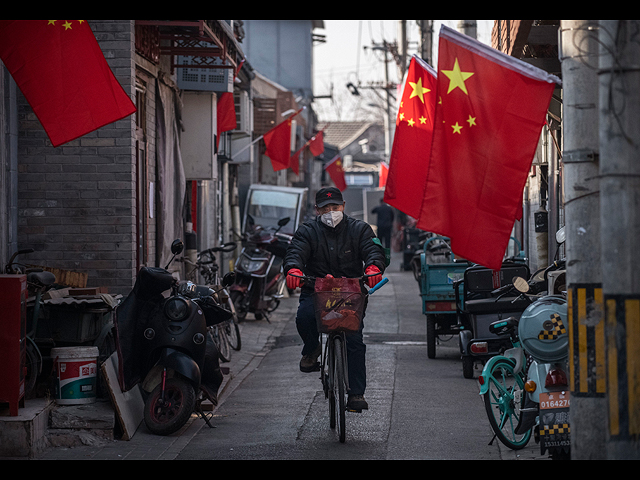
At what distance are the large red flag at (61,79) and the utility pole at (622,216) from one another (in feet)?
11.7

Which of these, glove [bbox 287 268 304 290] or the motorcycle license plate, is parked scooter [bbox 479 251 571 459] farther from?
glove [bbox 287 268 304 290]

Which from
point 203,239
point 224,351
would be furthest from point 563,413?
point 203,239

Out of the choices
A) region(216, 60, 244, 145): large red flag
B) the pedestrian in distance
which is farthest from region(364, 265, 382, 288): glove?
the pedestrian in distance

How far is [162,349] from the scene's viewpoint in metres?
6.89

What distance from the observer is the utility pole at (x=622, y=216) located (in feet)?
13.4

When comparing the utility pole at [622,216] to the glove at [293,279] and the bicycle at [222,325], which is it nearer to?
the glove at [293,279]

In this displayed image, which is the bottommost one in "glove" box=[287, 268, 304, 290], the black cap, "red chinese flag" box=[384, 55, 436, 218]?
"glove" box=[287, 268, 304, 290]

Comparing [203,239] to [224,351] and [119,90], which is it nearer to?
[224,351]

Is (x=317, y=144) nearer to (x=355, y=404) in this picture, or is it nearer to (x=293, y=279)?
(x=293, y=279)

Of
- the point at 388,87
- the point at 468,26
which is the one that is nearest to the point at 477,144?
the point at 468,26

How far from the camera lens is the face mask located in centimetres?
699

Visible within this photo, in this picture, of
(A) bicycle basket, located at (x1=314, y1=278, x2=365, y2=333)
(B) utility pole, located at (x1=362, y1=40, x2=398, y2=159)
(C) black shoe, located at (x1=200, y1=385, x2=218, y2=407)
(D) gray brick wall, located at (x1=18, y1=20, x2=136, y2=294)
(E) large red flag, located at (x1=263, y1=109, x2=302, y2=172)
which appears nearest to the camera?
(A) bicycle basket, located at (x1=314, y1=278, x2=365, y2=333)

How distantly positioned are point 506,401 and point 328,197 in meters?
2.17

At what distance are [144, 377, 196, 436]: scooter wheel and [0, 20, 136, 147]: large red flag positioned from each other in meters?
2.07
